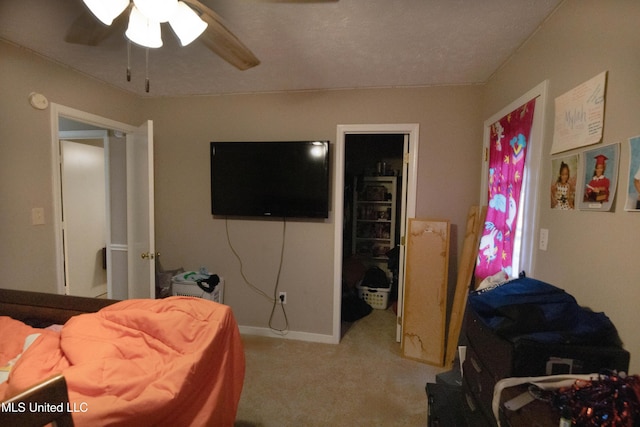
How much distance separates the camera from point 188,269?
2.77 meters

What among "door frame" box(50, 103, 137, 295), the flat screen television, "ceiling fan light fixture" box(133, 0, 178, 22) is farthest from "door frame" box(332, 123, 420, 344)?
"door frame" box(50, 103, 137, 295)

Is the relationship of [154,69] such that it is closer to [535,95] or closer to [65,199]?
[65,199]

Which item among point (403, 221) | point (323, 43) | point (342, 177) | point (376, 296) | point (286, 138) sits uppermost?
point (323, 43)

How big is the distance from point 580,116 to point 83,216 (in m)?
4.77

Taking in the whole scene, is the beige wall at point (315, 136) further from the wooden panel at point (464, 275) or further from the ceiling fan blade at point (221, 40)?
the ceiling fan blade at point (221, 40)

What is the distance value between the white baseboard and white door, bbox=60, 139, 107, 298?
7.76 feet

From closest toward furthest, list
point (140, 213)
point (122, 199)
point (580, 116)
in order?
point (580, 116) < point (140, 213) < point (122, 199)

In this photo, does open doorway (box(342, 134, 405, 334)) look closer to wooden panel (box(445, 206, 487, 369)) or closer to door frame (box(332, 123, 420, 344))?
door frame (box(332, 123, 420, 344))

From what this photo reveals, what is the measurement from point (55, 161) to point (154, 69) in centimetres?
102

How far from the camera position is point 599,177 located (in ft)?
3.37

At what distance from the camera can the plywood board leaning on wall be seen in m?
2.23

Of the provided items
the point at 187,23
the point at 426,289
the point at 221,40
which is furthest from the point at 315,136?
the point at 426,289

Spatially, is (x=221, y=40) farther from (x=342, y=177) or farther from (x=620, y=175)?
(x=620, y=175)

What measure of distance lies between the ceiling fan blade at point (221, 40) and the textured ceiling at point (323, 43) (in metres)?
0.20
